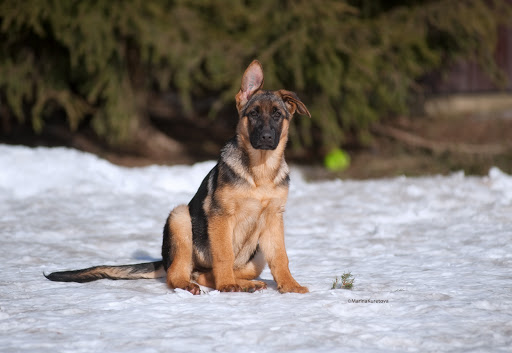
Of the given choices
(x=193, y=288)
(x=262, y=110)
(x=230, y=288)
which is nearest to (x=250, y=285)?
(x=230, y=288)

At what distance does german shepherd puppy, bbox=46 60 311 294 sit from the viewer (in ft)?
16.1

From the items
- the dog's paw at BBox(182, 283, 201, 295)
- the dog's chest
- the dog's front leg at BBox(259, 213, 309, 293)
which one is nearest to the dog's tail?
the dog's paw at BBox(182, 283, 201, 295)

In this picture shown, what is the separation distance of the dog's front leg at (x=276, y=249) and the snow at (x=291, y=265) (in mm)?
143

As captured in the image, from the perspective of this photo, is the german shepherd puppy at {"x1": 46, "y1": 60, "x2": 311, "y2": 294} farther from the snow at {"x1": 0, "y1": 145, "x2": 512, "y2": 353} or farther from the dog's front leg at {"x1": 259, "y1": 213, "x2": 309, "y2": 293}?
the snow at {"x1": 0, "y1": 145, "x2": 512, "y2": 353}

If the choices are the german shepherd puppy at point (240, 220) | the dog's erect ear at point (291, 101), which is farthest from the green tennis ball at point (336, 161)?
the german shepherd puppy at point (240, 220)

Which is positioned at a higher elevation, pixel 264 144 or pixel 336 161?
pixel 264 144

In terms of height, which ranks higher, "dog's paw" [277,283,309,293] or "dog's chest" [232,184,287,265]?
"dog's chest" [232,184,287,265]

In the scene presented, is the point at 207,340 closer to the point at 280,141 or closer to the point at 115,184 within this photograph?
the point at 280,141

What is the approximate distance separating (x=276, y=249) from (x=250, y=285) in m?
0.37

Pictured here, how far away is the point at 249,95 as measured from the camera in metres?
5.41

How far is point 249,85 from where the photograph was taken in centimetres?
538

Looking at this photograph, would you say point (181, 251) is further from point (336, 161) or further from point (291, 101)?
point (336, 161)

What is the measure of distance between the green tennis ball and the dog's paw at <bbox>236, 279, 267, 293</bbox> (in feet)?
26.8

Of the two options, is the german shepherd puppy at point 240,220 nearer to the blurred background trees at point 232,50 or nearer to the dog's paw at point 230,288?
the dog's paw at point 230,288
